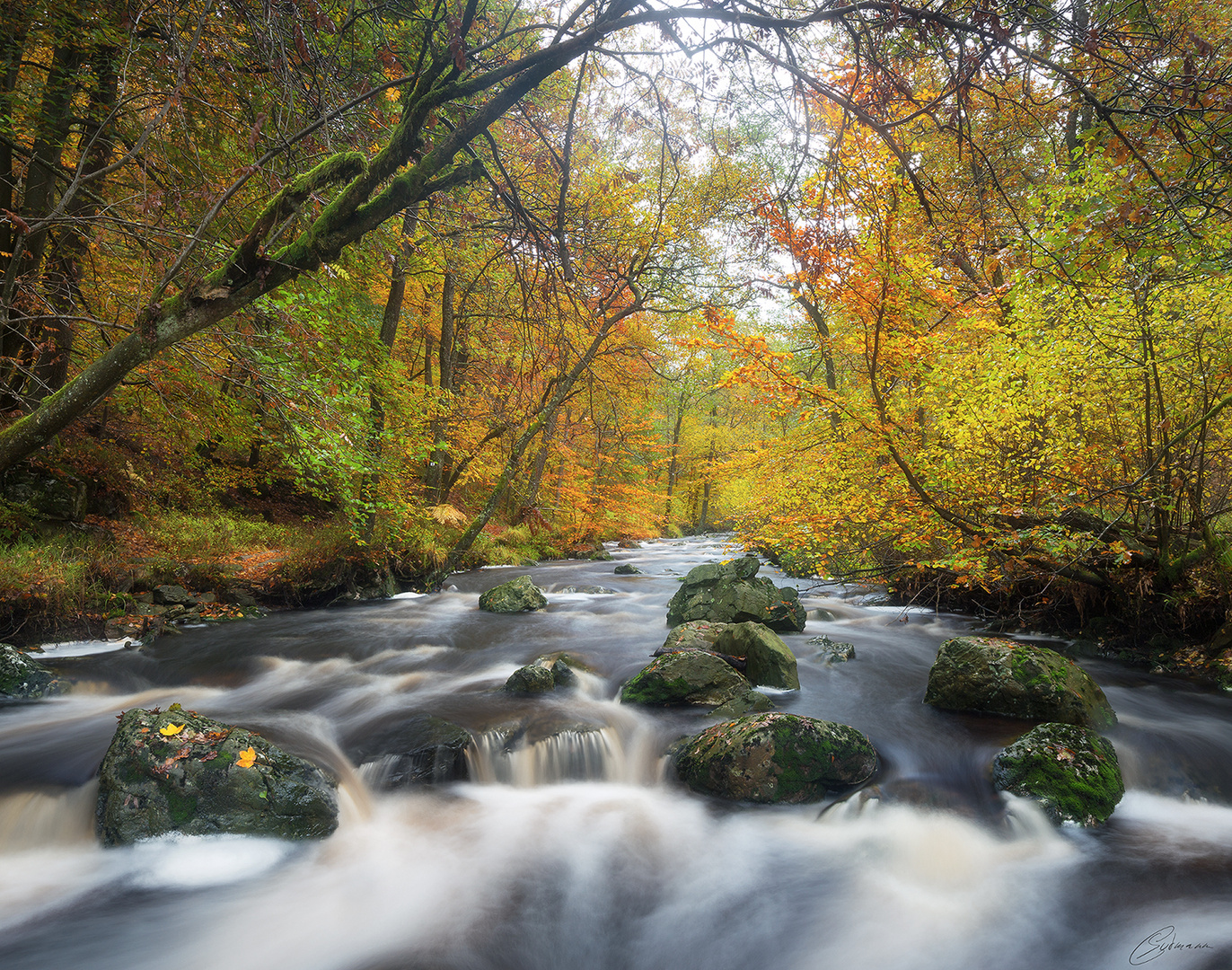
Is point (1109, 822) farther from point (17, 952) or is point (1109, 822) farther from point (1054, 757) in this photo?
point (17, 952)

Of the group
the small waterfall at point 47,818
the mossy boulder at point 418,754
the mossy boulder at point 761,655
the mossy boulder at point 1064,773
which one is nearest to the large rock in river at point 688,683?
the mossy boulder at point 761,655

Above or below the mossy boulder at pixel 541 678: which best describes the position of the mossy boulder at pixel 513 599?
above

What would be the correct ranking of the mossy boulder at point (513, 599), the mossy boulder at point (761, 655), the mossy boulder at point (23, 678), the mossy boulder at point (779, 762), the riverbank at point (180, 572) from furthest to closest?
the mossy boulder at point (513, 599)
the riverbank at point (180, 572)
the mossy boulder at point (761, 655)
the mossy boulder at point (23, 678)
the mossy boulder at point (779, 762)

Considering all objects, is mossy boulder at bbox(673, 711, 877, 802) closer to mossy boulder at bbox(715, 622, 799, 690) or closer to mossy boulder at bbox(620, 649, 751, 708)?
mossy boulder at bbox(620, 649, 751, 708)

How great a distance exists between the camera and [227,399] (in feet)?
23.9

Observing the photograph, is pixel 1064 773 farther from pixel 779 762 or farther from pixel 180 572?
pixel 180 572

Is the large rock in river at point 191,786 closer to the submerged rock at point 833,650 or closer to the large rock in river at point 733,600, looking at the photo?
the large rock in river at point 733,600

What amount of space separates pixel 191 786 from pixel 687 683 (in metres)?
4.19

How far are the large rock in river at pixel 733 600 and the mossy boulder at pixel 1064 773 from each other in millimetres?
3872

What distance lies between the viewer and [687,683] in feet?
19.7

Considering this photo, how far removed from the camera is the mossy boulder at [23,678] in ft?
18.4

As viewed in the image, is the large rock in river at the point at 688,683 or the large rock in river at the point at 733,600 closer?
the large rock in river at the point at 688,683

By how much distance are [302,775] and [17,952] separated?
4.86ft
